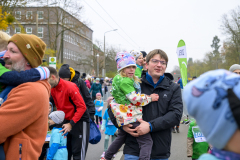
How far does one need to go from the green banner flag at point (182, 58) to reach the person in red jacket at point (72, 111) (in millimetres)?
5298

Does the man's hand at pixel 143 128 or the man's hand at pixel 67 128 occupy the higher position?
the man's hand at pixel 143 128

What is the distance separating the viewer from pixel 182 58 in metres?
8.59

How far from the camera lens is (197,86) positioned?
3.34 ft

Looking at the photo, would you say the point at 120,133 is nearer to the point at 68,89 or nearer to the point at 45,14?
the point at 68,89

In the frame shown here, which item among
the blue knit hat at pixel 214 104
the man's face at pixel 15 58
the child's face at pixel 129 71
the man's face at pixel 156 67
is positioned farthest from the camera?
the child's face at pixel 129 71

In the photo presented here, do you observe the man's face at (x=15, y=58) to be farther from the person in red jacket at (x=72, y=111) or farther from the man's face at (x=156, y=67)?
the person in red jacket at (x=72, y=111)

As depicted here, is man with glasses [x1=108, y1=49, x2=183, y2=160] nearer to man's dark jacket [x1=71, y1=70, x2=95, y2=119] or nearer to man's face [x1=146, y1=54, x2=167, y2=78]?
man's face [x1=146, y1=54, x2=167, y2=78]

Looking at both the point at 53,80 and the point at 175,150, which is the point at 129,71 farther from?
the point at 175,150

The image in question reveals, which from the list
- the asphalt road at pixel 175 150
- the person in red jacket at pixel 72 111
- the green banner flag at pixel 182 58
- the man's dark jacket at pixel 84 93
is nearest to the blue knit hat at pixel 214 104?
the person in red jacket at pixel 72 111

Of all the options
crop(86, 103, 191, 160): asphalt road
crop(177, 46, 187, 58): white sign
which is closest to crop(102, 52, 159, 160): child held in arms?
crop(86, 103, 191, 160): asphalt road

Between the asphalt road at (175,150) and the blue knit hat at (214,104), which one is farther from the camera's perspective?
the asphalt road at (175,150)

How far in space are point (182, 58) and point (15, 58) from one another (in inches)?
288

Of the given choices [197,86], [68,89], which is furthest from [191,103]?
[68,89]

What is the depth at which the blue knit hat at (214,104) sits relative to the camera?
0.96 meters
